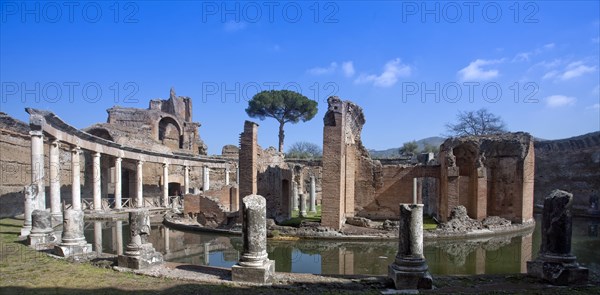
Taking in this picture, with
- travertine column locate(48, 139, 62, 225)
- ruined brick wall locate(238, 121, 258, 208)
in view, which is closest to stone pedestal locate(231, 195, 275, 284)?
ruined brick wall locate(238, 121, 258, 208)

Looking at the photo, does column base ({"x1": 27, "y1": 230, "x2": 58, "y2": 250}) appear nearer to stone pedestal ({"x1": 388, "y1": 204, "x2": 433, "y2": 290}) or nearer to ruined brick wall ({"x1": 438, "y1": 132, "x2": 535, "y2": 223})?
stone pedestal ({"x1": 388, "y1": 204, "x2": 433, "y2": 290})

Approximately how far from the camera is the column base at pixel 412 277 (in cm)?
792

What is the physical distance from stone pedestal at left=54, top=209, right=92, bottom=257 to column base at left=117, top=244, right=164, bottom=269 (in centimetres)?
204

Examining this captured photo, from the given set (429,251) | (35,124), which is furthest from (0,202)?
(429,251)

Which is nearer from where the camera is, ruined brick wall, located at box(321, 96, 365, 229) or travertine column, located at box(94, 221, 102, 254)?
travertine column, located at box(94, 221, 102, 254)

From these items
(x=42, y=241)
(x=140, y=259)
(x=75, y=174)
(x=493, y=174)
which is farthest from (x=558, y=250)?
(x=75, y=174)

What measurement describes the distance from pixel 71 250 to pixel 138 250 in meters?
2.71

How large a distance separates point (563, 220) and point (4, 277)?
1180 cm

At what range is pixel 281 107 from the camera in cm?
5572

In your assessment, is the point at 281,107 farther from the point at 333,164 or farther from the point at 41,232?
the point at 41,232

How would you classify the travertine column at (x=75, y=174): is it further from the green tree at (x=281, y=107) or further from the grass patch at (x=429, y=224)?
the green tree at (x=281, y=107)

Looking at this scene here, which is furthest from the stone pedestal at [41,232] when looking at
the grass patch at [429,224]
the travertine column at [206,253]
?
the grass patch at [429,224]

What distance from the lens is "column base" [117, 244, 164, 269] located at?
363 inches

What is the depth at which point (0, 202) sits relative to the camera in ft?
66.2
